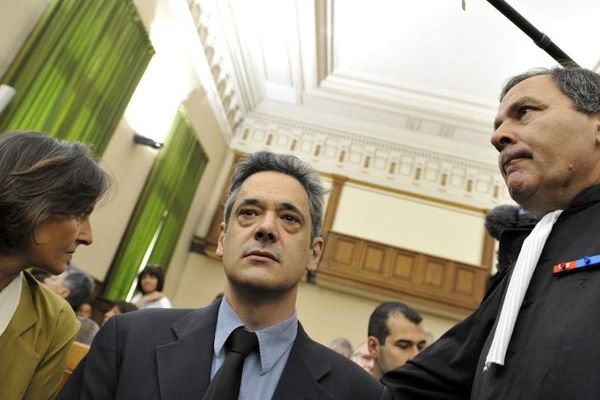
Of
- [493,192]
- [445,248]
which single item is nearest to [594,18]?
[493,192]

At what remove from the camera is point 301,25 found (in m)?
8.15

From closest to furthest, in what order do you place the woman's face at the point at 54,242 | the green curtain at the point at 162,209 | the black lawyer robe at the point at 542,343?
the black lawyer robe at the point at 542,343 → the woman's face at the point at 54,242 → the green curtain at the point at 162,209

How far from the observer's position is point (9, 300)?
5.30ft

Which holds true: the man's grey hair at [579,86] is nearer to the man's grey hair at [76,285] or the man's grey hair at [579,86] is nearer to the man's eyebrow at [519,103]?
the man's eyebrow at [519,103]

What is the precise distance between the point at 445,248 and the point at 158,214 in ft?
18.5

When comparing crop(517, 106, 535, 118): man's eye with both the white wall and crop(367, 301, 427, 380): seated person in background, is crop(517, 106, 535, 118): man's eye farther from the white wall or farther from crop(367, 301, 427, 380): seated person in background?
the white wall

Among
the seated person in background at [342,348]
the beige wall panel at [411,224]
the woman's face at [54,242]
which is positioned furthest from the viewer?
the beige wall panel at [411,224]

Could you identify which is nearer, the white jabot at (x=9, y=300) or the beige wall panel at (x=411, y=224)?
the white jabot at (x=9, y=300)

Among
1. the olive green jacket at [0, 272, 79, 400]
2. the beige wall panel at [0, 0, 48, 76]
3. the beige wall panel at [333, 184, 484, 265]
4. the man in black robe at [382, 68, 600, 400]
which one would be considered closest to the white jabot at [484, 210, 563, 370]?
the man in black robe at [382, 68, 600, 400]

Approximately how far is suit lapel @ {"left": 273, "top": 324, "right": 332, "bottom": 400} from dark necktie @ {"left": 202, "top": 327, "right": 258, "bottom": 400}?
130 mm

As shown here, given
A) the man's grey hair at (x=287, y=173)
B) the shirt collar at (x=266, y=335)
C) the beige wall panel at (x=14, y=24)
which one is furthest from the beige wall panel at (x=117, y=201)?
the shirt collar at (x=266, y=335)

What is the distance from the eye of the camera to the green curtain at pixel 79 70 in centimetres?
437

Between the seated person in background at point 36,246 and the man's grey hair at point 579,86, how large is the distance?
61.8 inches

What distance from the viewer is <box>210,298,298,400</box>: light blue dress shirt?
145 centimetres
